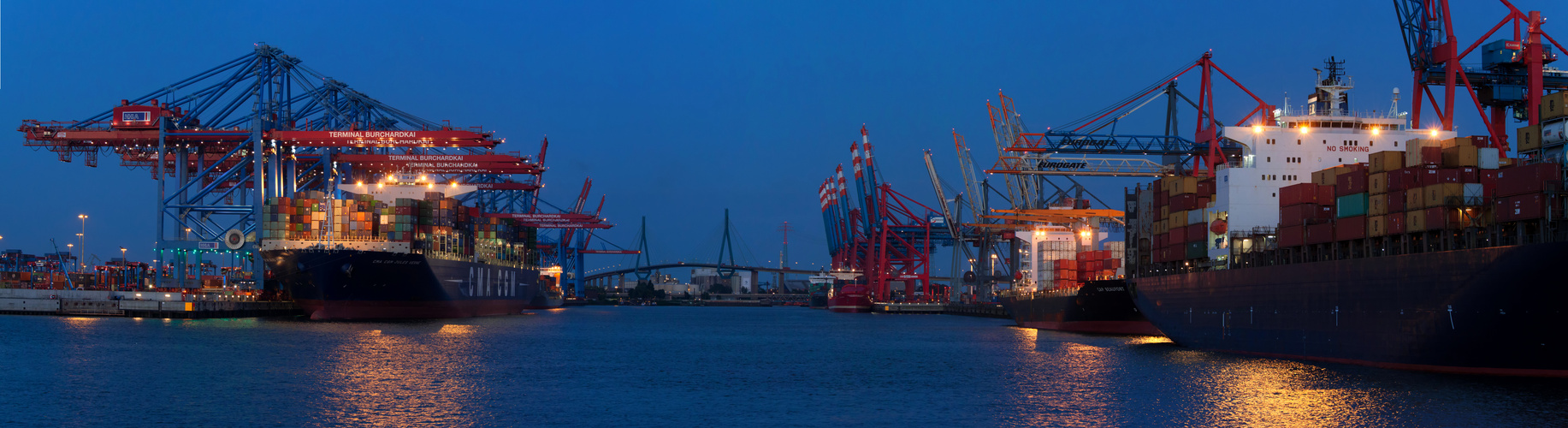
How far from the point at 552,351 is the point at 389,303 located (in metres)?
21.7

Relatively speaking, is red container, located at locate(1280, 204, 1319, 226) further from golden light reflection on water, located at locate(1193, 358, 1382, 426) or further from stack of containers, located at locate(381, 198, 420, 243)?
stack of containers, located at locate(381, 198, 420, 243)

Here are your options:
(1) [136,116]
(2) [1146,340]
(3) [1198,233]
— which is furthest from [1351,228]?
(1) [136,116]

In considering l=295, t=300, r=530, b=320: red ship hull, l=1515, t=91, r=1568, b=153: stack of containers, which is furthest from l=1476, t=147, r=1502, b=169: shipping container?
l=295, t=300, r=530, b=320: red ship hull

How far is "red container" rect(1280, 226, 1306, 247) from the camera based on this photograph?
28.9 m

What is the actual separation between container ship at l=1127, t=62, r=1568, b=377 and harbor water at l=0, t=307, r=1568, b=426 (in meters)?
0.82

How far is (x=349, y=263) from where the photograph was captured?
178 ft

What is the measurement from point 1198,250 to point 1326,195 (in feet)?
22.9

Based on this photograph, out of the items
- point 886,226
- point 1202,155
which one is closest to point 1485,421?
point 1202,155

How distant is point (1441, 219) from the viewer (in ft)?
78.7

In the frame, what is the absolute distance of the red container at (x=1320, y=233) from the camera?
27844mm

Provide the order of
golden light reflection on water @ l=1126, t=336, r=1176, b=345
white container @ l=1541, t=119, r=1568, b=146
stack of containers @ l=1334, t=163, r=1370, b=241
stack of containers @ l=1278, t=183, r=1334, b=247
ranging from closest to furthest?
white container @ l=1541, t=119, r=1568, b=146 → stack of containers @ l=1334, t=163, r=1370, b=241 → stack of containers @ l=1278, t=183, r=1334, b=247 → golden light reflection on water @ l=1126, t=336, r=1176, b=345

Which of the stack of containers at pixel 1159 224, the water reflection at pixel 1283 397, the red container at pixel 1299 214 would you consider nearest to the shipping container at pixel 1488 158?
the red container at pixel 1299 214

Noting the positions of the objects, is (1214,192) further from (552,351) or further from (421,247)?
(421,247)

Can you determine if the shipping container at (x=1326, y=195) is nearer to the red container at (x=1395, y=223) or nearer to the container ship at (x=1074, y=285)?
the red container at (x=1395, y=223)
